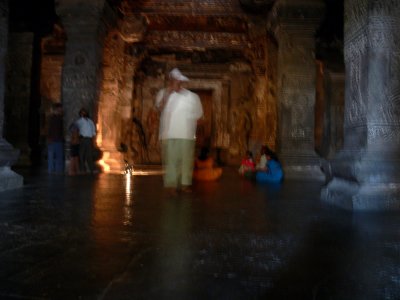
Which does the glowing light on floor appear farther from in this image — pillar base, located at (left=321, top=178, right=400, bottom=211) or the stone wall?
pillar base, located at (left=321, top=178, right=400, bottom=211)

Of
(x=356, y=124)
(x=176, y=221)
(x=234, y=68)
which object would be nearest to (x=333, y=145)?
(x=234, y=68)

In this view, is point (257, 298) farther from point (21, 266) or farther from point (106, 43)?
point (106, 43)

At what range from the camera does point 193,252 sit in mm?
2039

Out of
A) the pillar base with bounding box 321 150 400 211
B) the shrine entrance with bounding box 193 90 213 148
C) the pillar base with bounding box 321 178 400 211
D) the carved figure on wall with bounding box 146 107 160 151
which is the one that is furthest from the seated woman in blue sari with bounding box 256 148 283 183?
the carved figure on wall with bounding box 146 107 160 151

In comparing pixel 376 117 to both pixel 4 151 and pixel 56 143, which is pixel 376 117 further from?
pixel 56 143

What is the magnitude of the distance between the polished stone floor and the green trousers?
122cm

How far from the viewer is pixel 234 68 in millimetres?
15156

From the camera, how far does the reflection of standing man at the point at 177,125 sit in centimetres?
459

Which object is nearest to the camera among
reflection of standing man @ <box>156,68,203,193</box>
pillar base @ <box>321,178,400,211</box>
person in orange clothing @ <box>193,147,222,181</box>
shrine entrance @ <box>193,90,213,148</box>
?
pillar base @ <box>321,178,400,211</box>

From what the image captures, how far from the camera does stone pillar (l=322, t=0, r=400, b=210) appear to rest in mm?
3709

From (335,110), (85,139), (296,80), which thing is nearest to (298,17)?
(296,80)

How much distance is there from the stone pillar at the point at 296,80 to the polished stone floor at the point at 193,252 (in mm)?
4848

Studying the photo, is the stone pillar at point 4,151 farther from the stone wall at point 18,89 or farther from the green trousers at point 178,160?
the stone wall at point 18,89

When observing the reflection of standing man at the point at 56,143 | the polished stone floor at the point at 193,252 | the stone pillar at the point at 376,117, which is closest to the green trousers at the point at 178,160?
the polished stone floor at the point at 193,252
